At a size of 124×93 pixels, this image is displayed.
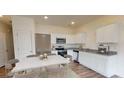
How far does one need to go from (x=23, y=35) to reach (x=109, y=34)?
9.66 feet

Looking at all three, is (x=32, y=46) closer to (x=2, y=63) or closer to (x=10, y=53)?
(x=10, y=53)

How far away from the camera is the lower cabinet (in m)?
2.56

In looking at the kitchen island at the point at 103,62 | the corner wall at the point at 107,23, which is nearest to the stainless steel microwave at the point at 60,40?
the corner wall at the point at 107,23

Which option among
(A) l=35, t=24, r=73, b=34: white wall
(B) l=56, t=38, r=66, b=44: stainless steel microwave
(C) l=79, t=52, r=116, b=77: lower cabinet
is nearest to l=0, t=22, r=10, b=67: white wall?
(A) l=35, t=24, r=73, b=34: white wall

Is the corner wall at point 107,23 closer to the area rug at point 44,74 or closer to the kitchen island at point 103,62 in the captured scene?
the kitchen island at point 103,62

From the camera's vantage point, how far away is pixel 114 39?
2631mm

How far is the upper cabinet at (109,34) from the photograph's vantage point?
8.52 ft

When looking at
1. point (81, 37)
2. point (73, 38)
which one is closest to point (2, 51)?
point (73, 38)

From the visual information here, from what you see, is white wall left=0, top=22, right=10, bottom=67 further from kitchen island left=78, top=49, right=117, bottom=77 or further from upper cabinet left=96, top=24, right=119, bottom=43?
upper cabinet left=96, top=24, right=119, bottom=43

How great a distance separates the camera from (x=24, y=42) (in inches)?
132

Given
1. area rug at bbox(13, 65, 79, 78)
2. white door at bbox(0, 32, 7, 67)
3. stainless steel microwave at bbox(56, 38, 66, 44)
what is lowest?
area rug at bbox(13, 65, 79, 78)

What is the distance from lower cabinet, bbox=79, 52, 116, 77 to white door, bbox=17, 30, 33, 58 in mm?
2260
